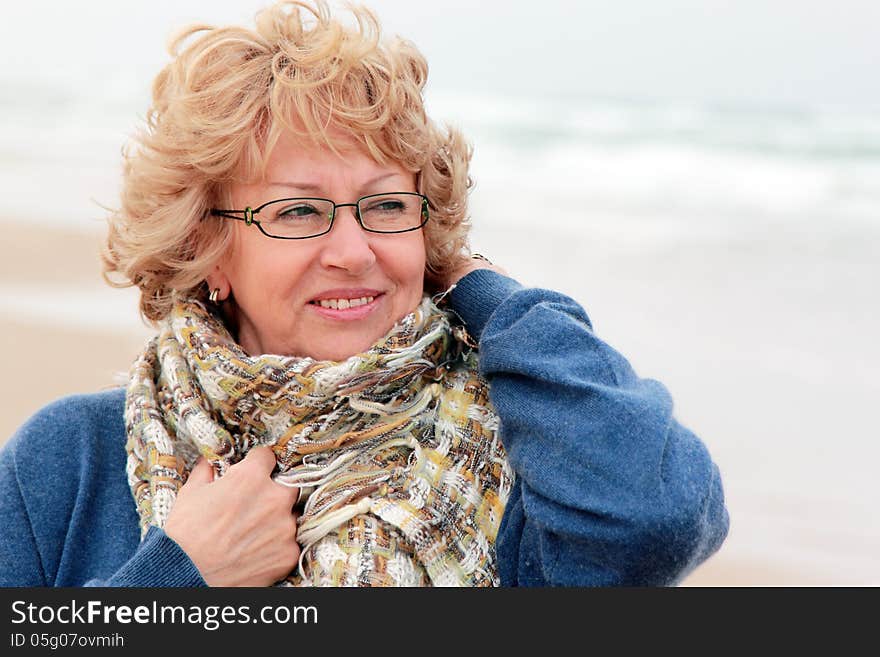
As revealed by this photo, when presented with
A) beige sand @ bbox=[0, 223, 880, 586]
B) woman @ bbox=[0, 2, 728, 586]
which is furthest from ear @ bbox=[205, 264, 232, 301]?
beige sand @ bbox=[0, 223, 880, 586]

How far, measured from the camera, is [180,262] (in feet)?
9.05

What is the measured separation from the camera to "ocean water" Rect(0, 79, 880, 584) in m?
5.12

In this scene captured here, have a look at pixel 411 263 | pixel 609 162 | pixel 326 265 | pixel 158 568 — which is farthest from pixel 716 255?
pixel 158 568

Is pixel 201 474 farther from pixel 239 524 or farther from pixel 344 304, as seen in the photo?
pixel 344 304

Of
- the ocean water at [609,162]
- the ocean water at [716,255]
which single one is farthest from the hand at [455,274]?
the ocean water at [609,162]

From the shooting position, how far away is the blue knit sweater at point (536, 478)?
89.7 inches

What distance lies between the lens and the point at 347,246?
2533 mm

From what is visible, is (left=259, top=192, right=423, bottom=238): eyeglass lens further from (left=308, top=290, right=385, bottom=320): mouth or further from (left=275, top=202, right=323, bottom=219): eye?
(left=308, top=290, right=385, bottom=320): mouth

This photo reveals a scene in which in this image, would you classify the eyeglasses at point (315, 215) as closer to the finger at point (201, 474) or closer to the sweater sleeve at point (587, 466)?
the sweater sleeve at point (587, 466)

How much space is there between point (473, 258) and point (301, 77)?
67 cm

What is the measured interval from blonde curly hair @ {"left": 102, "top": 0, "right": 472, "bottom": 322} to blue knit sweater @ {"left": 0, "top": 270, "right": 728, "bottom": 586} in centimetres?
35

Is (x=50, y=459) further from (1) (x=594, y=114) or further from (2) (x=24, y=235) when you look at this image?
(1) (x=594, y=114)

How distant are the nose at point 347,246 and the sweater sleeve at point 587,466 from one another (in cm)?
34

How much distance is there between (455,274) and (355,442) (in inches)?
20.6
